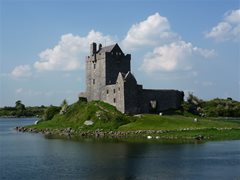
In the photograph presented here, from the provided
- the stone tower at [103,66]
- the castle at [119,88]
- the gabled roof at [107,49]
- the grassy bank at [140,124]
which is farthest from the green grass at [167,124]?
the gabled roof at [107,49]

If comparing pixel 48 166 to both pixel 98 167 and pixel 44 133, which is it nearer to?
pixel 98 167

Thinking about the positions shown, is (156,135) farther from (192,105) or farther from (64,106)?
(64,106)

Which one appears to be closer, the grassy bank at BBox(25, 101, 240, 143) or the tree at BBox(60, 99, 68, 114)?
the grassy bank at BBox(25, 101, 240, 143)

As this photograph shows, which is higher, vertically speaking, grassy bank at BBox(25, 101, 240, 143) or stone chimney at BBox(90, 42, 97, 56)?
stone chimney at BBox(90, 42, 97, 56)

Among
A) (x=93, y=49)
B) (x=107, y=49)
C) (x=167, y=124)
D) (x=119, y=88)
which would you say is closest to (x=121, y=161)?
(x=167, y=124)

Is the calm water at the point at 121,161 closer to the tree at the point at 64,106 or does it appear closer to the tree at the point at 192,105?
the tree at the point at 192,105

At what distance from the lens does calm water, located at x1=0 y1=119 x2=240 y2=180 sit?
3588 cm

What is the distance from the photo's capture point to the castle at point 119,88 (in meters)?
77.6

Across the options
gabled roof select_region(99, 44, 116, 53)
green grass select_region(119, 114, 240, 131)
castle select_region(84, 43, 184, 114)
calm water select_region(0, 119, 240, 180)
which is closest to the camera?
calm water select_region(0, 119, 240, 180)

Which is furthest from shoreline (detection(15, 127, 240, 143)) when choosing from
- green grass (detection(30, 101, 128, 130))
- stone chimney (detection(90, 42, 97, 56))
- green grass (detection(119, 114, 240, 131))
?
stone chimney (detection(90, 42, 97, 56))

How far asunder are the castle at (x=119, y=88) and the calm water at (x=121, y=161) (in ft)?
69.4

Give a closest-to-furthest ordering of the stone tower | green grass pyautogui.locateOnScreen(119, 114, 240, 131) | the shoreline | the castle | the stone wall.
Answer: the shoreline
green grass pyautogui.locateOnScreen(119, 114, 240, 131)
the castle
the stone wall
the stone tower

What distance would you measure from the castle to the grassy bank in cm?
230

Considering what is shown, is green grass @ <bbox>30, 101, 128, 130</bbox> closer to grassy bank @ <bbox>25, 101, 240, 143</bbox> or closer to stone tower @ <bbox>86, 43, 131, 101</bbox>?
grassy bank @ <bbox>25, 101, 240, 143</bbox>
